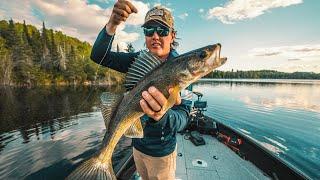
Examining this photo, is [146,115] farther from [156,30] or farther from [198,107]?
[198,107]

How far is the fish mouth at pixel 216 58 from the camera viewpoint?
2.28 meters

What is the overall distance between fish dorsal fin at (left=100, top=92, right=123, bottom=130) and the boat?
136 inches

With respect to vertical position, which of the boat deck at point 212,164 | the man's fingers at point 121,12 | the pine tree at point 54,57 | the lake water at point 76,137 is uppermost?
the pine tree at point 54,57

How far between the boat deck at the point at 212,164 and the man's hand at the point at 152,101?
497cm

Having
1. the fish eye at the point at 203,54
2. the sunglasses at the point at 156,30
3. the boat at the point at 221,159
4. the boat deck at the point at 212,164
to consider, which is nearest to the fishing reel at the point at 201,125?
the boat at the point at 221,159

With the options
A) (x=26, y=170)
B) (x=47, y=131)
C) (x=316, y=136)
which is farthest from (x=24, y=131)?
(x=316, y=136)

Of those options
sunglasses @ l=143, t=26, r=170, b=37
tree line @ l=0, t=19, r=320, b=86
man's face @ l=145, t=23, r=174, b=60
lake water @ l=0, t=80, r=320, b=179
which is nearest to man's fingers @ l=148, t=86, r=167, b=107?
man's face @ l=145, t=23, r=174, b=60

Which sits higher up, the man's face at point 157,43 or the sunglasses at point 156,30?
the sunglasses at point 156,30

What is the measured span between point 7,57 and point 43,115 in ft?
211

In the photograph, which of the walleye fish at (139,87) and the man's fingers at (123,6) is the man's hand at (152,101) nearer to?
the walleye fish at (139,87)

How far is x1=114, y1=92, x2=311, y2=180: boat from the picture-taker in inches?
271

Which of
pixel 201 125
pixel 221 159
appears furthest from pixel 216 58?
pixel 201 125

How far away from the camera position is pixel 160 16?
363 cm

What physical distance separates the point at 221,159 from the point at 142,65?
6.87 m
